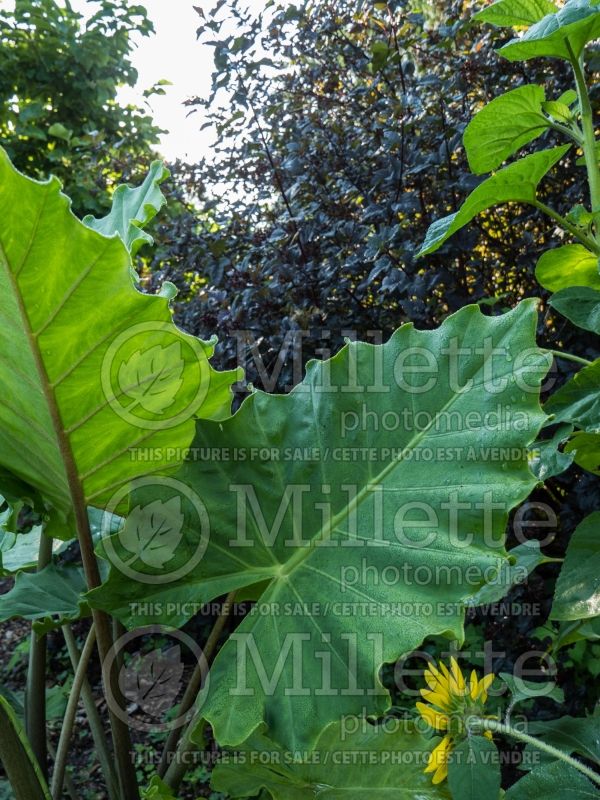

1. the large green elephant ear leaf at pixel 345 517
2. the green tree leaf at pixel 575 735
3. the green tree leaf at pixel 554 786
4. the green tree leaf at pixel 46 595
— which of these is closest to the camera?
the large green elephant ear leaf at pixel 345 517

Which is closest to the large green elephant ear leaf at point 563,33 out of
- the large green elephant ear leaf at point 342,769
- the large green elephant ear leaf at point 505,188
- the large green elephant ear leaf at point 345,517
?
the large green elephant ear leaf at point 505,188

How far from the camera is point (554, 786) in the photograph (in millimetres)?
810

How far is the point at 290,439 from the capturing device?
2.74 ft

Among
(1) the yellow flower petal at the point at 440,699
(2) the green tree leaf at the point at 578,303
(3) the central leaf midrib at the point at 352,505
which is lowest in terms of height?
(1) the yellow flower petal at the point at 440,699

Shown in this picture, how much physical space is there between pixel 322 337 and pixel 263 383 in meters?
0.22

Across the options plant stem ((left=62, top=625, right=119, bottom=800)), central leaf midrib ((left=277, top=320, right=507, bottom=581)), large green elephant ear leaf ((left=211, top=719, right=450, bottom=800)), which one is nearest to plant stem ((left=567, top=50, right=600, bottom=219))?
central leaf midrib ((left=277, top=320, right=507, bottom=581))

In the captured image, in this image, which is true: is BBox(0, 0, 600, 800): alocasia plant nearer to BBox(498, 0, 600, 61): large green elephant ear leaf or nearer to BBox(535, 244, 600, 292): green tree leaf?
BBox(498, 0, 600, 61): large green elephant ear leaf

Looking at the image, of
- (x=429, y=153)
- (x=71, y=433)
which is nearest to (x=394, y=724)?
(x=71, y=433)

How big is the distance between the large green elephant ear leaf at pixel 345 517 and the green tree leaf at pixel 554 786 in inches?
11.7

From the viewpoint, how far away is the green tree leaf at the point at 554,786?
31.4 inches

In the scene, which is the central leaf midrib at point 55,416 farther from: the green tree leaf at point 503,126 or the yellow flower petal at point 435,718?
the green tree leaf at point 503,126

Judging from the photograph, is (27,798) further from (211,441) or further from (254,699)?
(211,441)

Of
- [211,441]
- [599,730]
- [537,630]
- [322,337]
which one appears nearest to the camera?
[211,441]

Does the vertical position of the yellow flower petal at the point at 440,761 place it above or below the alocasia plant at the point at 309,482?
below
